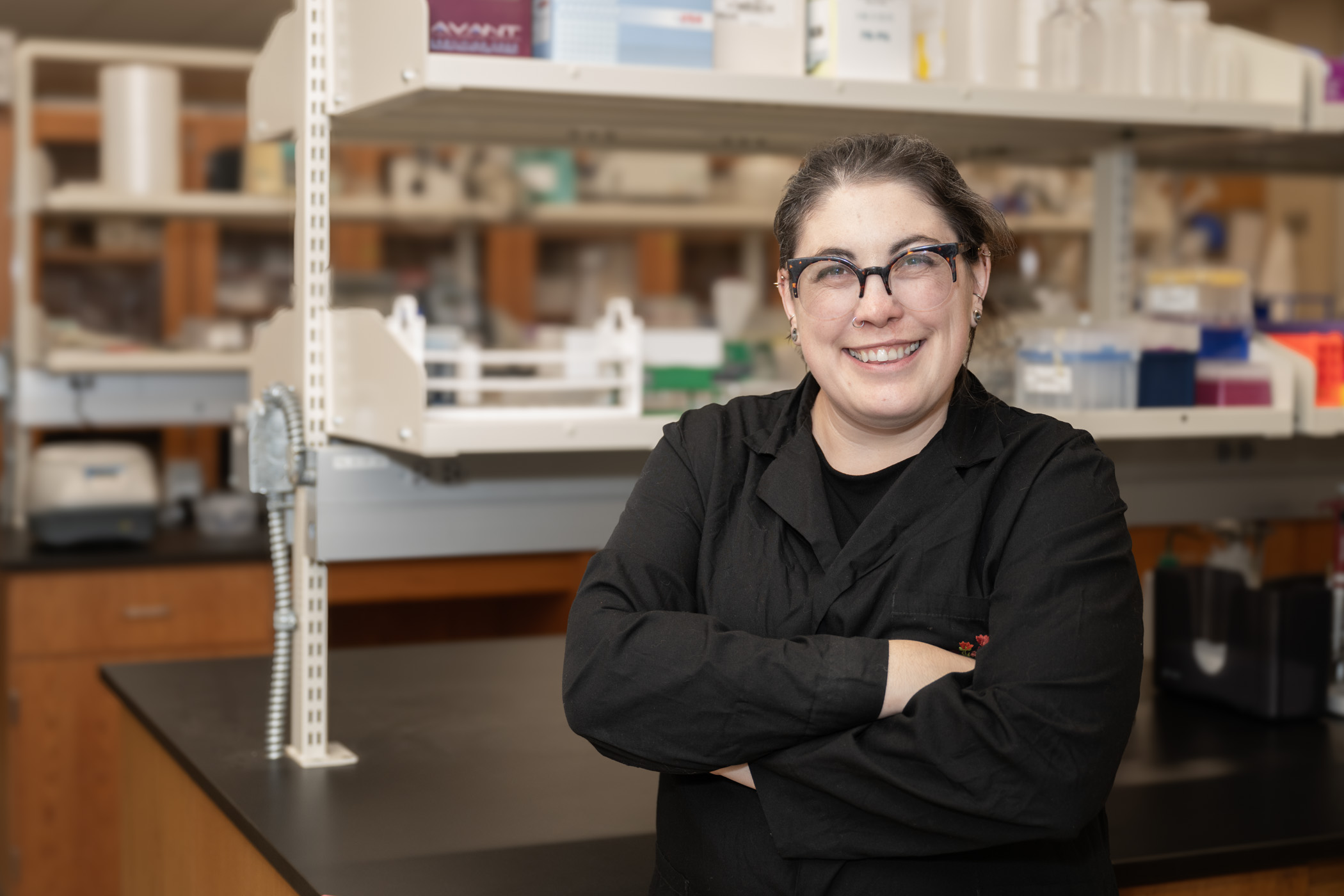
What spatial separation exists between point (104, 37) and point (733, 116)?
5.43 meters

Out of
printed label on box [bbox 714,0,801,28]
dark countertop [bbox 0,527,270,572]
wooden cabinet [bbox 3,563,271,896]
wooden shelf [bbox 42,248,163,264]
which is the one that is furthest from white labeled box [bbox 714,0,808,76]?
wooden shelf [bbox 42,248,163,264]

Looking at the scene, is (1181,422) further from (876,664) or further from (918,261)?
(876,664)

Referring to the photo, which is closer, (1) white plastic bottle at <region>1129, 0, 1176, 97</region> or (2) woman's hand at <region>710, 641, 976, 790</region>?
(2) woman's hand at <region>710, 641, 976, 790</region>

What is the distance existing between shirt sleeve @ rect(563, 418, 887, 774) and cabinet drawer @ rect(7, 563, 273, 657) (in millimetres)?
2266

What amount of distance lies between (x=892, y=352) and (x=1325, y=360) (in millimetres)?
1045

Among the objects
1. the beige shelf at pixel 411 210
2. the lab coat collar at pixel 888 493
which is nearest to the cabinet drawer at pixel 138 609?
the beige shelf at pixel 411 210

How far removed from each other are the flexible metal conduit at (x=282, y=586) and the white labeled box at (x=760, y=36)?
0.71 meters

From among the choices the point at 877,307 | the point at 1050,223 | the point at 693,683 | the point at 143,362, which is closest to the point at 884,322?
the point at 877,307

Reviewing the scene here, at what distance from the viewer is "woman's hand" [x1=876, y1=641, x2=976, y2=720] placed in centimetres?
122

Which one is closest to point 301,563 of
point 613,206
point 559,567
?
point 559,567

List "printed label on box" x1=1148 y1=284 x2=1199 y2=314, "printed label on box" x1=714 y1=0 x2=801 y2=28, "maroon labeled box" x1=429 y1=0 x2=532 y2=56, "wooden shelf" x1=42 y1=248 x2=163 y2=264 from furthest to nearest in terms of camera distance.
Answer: "wooden shelf" x1=42 y1=248 x2=163 y2=264 < "printed label on box" x1=1148 y1=284 x2=1199 y2=314 < "printed label on box" x1=714 y1=0 x2=801 y2=28 < "maroon labeled box" x1=429 y1=0 x2=532 y2=56

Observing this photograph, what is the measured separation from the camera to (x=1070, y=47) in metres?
1.92

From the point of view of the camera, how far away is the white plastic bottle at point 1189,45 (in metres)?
2.00

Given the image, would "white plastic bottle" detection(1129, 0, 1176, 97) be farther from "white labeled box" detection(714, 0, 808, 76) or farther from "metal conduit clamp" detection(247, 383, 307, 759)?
"metal conduit clamp" detection(247, 383, 307, 759)
